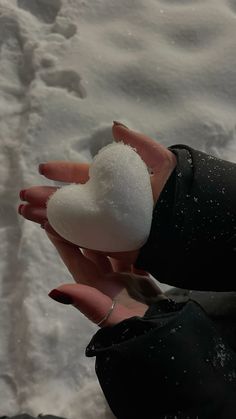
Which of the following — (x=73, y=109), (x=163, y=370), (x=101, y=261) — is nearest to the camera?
(x=163, y=370)

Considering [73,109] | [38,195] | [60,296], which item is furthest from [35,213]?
[73,109]

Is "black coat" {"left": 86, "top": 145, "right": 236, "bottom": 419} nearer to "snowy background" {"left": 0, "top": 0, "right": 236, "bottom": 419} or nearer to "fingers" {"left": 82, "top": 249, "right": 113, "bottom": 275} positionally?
"fingers" {"left": 82, "top": 249, "right": 113, "bottom": 275}

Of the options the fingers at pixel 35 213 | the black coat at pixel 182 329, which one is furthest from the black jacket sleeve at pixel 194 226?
the fingers at pixel 35 213

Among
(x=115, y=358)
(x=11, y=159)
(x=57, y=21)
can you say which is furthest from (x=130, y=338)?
(x=57, y=21)

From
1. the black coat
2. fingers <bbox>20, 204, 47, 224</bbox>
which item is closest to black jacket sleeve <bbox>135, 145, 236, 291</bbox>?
the black coat

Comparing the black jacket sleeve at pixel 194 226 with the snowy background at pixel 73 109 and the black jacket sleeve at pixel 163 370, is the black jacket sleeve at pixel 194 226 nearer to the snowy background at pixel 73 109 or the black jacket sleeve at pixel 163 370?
the black jacket sleeve at pixel 163 370

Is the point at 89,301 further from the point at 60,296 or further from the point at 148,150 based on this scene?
the point at 148,150
